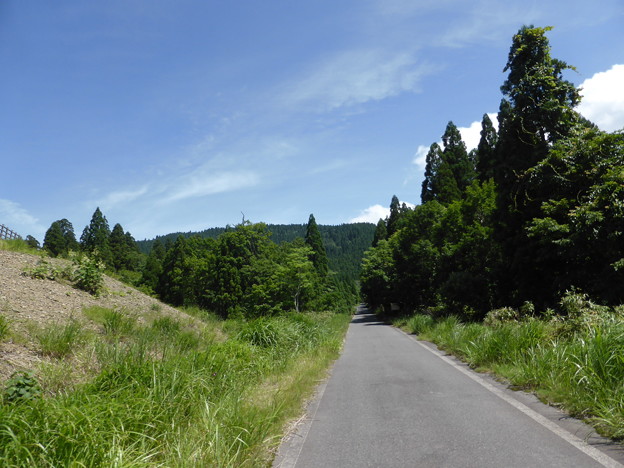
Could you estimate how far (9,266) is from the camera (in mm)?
12297

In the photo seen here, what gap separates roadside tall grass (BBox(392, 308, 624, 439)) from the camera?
503cm

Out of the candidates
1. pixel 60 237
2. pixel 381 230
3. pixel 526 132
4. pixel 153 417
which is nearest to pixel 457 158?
pixel 381 230

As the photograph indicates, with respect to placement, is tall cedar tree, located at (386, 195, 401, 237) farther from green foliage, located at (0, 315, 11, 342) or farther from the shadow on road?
green foliage, located at (0, 315, 11, 342)

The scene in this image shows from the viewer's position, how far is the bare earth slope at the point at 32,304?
6730 mm

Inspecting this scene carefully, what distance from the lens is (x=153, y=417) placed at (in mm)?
4352

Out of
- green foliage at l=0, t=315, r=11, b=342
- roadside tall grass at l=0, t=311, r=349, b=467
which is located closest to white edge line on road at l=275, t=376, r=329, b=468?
roadside tall grass at l=0, t=311, r=349, b=467

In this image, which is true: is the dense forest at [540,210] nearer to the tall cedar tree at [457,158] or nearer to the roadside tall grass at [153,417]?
the roadside tall grass at [153,417]

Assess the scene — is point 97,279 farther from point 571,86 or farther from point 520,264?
point 571,86

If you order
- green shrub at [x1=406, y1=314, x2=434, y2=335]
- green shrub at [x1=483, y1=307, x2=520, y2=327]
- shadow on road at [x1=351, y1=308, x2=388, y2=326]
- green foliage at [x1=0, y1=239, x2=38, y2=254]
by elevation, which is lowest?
shadow on road at [x1=351, y1=308, x2=388, y2=326]

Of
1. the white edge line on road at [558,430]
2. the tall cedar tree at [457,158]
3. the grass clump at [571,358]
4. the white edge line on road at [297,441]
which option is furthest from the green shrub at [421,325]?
the tall cedar tree at [457,158]

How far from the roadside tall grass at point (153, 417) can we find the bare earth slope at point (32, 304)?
112 cm

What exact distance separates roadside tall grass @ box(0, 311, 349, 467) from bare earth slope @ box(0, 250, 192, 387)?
1.12 m

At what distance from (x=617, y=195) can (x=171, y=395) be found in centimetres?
1431

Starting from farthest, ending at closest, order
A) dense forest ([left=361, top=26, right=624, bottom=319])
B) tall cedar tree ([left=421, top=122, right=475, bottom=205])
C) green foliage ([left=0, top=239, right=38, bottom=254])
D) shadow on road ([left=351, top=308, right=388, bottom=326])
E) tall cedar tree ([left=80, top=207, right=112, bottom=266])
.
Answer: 1. tall cedar tree ([left=80, top=207, right=112, bottom=266])
2. tall cedar tree ([left=421, top=122, right=475, bottom=205])
3. shadow on road ([left=351, top=308, right=388, bottom=326])
4. green foliage ([left=0, top=239, right=38, bottom=254])
5. dense forest ([left=361, top=26, right=624, bottom=319])
